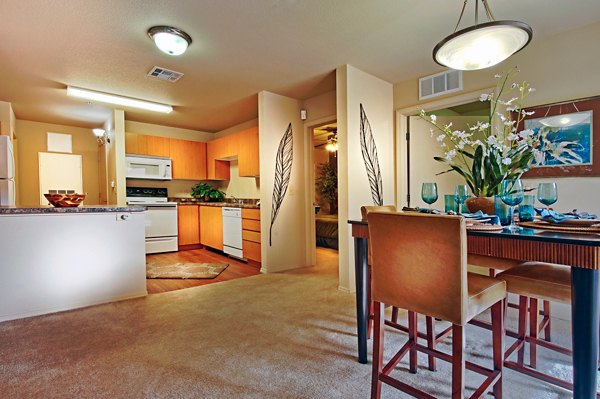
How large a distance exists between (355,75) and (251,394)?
10.2 ft

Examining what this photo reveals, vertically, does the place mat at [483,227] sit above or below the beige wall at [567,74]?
below

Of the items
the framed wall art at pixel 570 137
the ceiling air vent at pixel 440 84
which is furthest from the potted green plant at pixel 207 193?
the framed wall art at pixel 570 137

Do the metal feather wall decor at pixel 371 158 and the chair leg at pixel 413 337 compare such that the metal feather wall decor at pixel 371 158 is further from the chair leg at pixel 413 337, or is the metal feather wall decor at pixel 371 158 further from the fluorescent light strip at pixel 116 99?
the fluorescent light strip at pixel 116 99

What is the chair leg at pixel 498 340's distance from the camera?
1.37 metres

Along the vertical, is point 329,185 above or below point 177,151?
below

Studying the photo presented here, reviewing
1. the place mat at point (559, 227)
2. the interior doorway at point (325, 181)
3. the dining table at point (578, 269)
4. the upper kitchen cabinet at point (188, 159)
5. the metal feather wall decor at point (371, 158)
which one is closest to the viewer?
the dining table at point (578, 269)

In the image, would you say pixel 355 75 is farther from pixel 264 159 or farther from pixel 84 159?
pixel 84 159

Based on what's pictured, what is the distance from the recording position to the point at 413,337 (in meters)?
1.66

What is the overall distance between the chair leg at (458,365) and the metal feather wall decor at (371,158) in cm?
241

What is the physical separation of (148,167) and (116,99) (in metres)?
1.55

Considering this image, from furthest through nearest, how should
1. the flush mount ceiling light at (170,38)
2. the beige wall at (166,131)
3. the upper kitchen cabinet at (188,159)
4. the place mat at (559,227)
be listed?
1. the upper kitchen cabinet at (188,159)
2. the beige wall at (166,131)
3. the flush mount ceiling light at (170,38)
4. the place mat at (559,227)

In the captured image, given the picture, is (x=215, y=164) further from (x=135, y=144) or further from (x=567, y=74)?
(x=567, y=74)

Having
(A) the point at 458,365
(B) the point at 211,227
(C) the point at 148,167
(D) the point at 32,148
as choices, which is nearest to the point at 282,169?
(B) the point at 211,227

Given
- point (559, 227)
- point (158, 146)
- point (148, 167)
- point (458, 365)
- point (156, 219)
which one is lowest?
point (458, 365)
